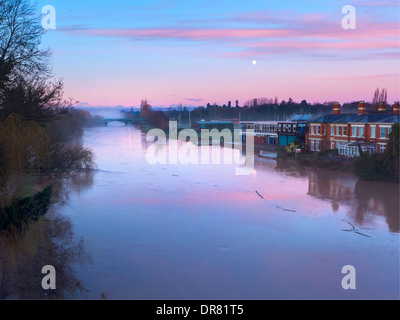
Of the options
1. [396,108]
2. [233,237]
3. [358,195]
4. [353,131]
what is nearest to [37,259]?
[233,237]

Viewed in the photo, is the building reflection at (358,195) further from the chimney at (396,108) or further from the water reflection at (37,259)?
the water reflection at (37,259)

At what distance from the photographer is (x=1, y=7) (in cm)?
940

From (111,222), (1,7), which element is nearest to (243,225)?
(111,222)

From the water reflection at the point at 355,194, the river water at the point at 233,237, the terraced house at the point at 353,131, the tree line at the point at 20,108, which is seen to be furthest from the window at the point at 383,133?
the tree line at the point at 20,108

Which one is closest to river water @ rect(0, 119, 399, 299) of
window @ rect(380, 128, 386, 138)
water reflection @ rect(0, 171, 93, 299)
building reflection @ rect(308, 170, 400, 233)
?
building reflection @ rect(308, 170, 400, 233)

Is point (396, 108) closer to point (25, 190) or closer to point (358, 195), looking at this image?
point (358, 195)

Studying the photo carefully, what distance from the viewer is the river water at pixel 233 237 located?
302 inches

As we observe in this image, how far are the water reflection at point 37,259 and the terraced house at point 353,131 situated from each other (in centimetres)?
1648

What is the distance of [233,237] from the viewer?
10578 millimetres

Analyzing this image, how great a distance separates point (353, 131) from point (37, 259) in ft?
66.7

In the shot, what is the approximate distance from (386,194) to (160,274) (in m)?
11.3

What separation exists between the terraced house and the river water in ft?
15.0

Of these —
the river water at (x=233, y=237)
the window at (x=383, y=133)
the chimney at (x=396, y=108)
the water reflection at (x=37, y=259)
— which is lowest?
the river water at (x=233, y=237)

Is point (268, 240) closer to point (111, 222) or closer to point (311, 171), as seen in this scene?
point (111, 222)
